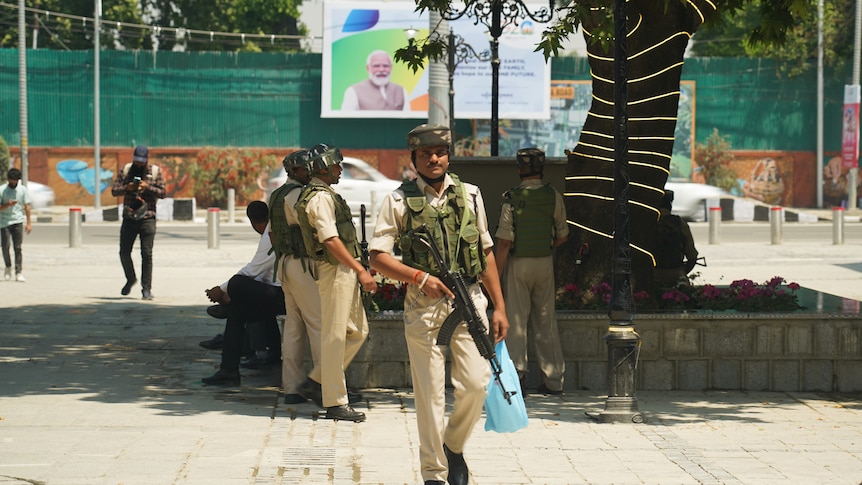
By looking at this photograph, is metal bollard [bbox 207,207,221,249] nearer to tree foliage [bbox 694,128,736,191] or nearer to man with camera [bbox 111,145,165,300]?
man with camera [bbox 111,145,165,300]

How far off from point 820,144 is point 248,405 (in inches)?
1346

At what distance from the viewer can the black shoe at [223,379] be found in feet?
32.1

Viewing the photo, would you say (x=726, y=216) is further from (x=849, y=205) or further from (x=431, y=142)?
(x=431, y=142)

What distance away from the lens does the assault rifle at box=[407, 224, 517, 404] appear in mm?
6254

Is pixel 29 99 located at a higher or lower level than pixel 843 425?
higher

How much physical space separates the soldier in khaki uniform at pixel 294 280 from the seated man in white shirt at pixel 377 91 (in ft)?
107

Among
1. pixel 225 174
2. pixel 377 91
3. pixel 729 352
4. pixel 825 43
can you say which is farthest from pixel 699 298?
pixel 825 43

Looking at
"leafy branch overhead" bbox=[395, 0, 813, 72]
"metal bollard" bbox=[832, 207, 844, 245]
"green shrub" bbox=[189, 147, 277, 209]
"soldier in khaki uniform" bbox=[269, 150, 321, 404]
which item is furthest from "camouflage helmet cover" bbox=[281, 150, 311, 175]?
"green shrub" bbox=[189, 147, 277, 209]

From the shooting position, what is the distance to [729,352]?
9.78 metres

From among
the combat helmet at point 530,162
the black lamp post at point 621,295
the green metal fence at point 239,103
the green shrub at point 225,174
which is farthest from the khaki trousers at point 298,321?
the green metal fence at point 239,103

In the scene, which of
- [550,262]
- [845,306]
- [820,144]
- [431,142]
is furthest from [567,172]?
[820,144]

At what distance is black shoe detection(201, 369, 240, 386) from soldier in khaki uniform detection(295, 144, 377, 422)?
4.64 ft

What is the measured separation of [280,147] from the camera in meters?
41.6

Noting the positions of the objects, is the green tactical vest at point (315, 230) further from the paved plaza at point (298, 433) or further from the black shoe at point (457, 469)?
the black shoe at point (457, 469)
